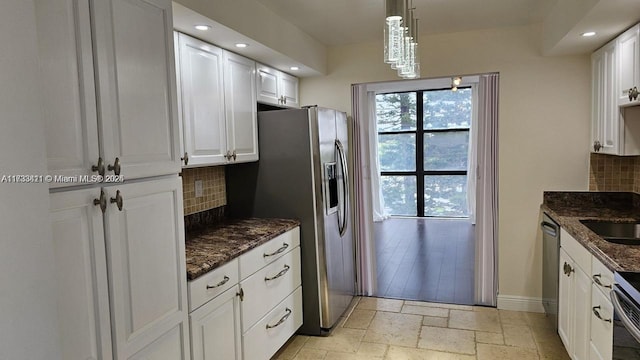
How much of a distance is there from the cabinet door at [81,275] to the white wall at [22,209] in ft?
0.97

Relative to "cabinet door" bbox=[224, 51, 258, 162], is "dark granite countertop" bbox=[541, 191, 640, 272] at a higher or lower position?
lower

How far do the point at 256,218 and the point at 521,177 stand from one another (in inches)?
87.1

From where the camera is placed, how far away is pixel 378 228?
7.25 metres

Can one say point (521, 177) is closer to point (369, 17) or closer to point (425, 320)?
point (425, 320)

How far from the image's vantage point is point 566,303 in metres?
2.69

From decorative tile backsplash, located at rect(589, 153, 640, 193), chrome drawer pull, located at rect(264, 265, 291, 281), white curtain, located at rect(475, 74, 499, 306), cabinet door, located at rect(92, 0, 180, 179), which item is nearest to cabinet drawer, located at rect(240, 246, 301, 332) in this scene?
chrome drawer pull, located at rect(264, 265, 291, 281)

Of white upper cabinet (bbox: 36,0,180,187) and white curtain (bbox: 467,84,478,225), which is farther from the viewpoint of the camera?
white curtain (bbox: 467,84,478,225)

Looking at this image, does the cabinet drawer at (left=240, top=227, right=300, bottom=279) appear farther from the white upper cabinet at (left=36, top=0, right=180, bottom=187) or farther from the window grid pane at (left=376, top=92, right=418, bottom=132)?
the window grid pane at (left=376, top=92, right=418, bottom=132)

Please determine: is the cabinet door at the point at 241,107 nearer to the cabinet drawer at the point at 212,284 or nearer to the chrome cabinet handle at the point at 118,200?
the cabinet drawer at the point at 212,284

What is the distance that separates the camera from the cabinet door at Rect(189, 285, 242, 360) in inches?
80.7

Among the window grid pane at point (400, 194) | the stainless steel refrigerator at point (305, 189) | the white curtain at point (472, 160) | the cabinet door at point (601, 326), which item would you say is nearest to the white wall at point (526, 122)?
the stainless steel refrigerator at point (305, 189)

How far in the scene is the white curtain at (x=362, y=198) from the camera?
4.07m

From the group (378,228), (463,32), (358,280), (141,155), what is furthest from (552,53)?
(378,228)

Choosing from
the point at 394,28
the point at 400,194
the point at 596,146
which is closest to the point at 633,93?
the point at 596,146
